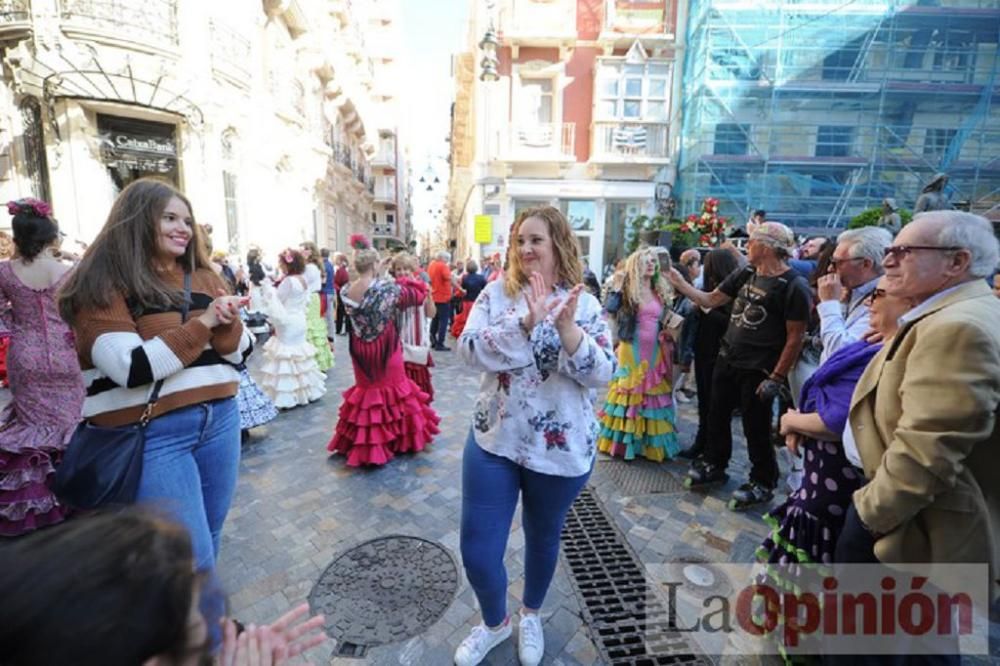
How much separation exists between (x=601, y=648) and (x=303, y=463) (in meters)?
3.05

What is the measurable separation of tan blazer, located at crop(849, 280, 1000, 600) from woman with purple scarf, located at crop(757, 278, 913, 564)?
0.29 meters

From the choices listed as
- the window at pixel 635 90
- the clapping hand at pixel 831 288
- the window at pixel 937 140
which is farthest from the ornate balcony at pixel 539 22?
the clapping hand at pixel 831 288

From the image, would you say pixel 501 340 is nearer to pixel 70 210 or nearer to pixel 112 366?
pixel 112 366

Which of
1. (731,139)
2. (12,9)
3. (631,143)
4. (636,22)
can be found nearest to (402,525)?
(12,9)

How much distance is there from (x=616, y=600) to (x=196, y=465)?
2205 millimetres

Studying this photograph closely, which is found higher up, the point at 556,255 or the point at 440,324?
the point at 556,255

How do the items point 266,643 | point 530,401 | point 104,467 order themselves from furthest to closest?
point 530,401 < point 104,467 < point 266,643

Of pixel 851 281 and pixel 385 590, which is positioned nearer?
pixel 385 590

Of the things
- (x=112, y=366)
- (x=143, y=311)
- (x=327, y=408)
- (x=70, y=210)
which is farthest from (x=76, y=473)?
(x=70, y=210)

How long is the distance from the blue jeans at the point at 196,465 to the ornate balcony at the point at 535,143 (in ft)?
48.2

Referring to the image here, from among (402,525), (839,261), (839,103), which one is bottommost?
(402,525)

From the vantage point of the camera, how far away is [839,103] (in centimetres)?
1458

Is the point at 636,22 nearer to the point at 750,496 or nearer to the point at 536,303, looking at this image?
the point at 750,496

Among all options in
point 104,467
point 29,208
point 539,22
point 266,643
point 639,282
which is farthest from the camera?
point 539,22
